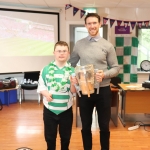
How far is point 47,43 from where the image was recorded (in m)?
5.20

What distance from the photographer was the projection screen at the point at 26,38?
4695mm

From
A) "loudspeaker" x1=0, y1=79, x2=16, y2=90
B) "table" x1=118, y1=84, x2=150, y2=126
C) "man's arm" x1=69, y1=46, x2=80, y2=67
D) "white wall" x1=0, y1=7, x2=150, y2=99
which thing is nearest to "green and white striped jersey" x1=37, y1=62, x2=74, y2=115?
"man's arm" x1=69, y1=46, x2=80, y2=67

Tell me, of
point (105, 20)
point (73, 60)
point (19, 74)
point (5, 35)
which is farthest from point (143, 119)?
point (5, 35)

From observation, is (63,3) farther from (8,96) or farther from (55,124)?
(55,124)

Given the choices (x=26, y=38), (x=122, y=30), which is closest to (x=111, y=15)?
(x=122, y=30)

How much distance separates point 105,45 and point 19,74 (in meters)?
3.52

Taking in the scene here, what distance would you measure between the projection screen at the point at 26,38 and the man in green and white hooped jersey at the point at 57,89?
313 cm

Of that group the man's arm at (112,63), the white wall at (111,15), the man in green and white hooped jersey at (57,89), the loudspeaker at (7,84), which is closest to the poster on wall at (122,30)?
the white wall at (111,15)

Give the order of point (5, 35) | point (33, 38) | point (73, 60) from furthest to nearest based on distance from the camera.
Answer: point (33, 38) < point (5, 35) < point (73, 60)

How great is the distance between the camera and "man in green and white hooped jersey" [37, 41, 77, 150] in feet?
6.13

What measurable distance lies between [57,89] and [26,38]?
3.39m

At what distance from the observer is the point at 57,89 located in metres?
1.87

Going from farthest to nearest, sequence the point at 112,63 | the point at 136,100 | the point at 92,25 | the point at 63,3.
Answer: the point at 63,3, the point at 136,100, the point at 112,63, the point at 92,25

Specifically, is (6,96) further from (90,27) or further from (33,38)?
(90,27)
